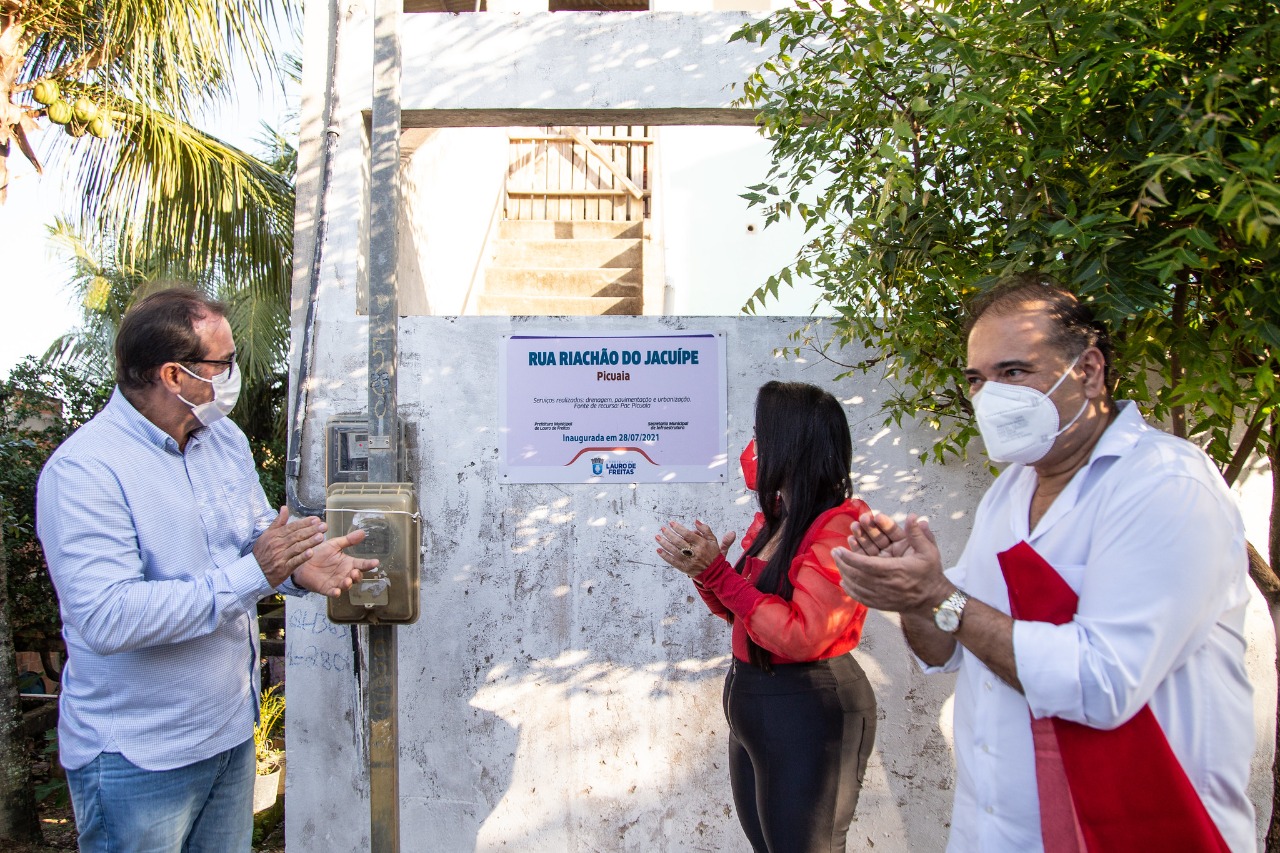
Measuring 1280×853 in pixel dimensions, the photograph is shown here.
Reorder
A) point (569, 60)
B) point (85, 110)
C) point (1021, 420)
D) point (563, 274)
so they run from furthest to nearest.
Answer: point (563, 274)
point (85, 110)
point (569, 60)
point (1021, 420)

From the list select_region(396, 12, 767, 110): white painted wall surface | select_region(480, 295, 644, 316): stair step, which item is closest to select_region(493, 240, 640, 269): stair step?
select_region(480, 295, 644, 316): stair step

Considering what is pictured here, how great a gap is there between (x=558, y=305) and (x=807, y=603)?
14.6 feet

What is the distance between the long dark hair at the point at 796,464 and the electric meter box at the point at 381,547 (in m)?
1.00

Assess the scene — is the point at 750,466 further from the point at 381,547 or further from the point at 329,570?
the point at 329,570

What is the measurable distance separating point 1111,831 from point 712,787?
2284mm

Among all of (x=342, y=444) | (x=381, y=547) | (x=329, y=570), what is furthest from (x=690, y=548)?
(x=342, y=444)

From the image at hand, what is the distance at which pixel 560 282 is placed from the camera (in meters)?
6.90

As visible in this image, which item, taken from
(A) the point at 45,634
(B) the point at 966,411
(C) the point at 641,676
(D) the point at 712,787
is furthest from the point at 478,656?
(A) the point at 45,634

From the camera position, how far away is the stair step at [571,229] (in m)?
7.66

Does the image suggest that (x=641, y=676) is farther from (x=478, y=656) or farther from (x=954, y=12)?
(x=954, y=12)

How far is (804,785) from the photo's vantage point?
245cm

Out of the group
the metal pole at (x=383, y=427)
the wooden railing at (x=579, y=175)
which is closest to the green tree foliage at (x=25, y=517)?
the metal pole at (x=383, y=427)

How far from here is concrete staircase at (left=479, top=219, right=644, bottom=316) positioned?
6.55m

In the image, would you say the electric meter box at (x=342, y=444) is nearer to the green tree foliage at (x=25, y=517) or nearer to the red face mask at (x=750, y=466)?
the red face mask at (x=750, y=466)
